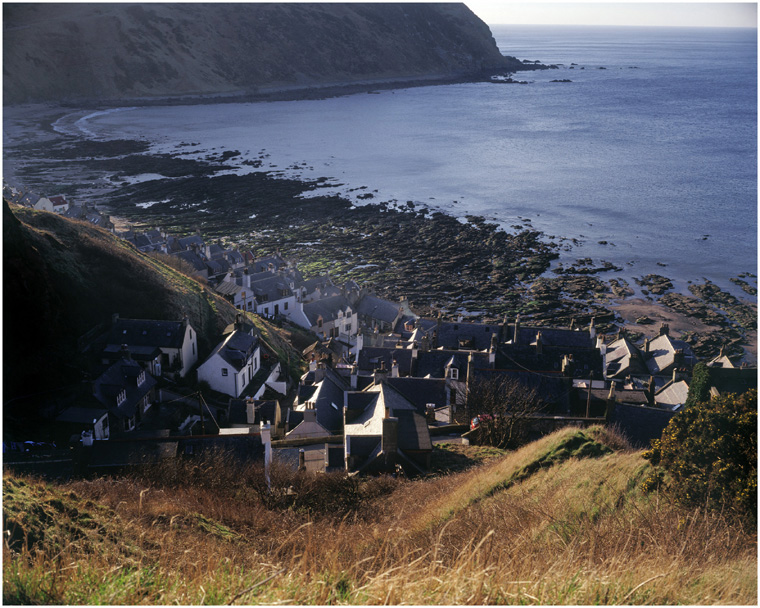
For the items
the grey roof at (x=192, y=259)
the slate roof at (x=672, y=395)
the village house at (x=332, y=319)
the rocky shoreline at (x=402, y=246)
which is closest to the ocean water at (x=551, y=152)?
the rocky shoreline at (x=402, y=246)

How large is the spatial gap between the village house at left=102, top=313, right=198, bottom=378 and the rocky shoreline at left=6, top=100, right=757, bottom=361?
23.3 meters

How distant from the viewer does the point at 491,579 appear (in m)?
7.20

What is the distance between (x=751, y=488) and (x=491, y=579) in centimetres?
750

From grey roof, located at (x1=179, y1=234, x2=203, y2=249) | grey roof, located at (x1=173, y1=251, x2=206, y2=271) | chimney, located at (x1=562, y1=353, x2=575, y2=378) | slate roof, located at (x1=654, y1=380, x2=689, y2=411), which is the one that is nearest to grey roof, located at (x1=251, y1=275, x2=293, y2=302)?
grey roof, located at (x1=173, y1=251, x2=206, y2=271)

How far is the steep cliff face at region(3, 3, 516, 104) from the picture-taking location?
472 ft

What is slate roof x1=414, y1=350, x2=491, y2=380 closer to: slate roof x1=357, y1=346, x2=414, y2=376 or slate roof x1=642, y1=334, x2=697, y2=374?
slate roof x1=357, y1=346, x2=414, y2=376

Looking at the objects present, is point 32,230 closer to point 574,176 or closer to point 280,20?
point 574,176

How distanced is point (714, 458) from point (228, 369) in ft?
75.1

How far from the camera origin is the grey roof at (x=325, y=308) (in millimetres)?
46469

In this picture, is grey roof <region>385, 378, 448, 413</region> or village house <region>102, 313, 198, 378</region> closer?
grey roof <region>385, 378, 448, 413</region>

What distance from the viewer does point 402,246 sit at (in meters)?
64.1

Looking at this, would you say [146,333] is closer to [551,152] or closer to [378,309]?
[378,309]

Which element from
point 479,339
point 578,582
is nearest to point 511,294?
point 479,339

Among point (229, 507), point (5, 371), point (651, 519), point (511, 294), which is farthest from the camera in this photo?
point (511, 294)
